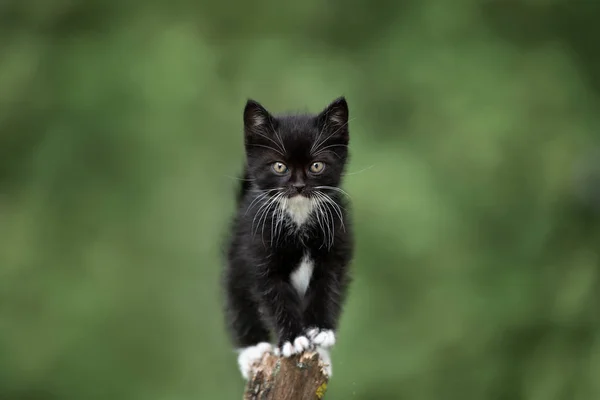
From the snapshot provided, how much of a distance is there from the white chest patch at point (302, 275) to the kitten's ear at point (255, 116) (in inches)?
27.3

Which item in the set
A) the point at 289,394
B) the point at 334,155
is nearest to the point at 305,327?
the point at 289,394

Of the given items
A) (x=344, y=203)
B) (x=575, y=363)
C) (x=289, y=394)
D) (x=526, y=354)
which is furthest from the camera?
(x=526, y=354)

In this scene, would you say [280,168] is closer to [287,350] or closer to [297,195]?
[297,195]

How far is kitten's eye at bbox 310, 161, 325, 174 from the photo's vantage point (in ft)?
13.1

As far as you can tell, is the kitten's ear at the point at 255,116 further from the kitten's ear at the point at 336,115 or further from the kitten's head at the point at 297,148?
the kitten's ear at the point at 336,115

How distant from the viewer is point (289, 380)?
144 inches

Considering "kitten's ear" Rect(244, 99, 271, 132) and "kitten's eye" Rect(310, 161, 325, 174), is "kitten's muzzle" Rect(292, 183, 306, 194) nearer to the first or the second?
"kitten's eye" Rect(310, 161, 325, 174)

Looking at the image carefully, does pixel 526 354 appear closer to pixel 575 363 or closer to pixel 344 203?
pixel 575 363

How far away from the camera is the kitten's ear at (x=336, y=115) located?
403 cm

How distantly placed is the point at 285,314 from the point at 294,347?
244mm

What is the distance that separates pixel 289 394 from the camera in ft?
11.9

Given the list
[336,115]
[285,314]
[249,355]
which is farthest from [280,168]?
[249,355]

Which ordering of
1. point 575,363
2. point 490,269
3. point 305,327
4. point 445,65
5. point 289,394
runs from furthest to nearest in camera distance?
point 445,65 < point 490,269 < point 575,363 < point 305,327 < point 289,394

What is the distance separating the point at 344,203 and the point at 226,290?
798mm
